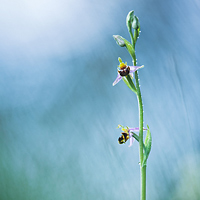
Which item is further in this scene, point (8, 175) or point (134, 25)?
point (8, 175)

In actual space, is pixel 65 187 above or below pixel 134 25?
below

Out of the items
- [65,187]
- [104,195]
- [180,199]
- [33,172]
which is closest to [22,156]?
[33,172]

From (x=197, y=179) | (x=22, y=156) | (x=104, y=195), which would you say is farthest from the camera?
(x=22, y=156)

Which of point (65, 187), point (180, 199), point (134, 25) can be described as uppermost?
point (134, 25)

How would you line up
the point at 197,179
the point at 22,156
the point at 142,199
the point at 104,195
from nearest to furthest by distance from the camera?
the point at 142,199, the point at 197,179, the point at 104,195, the point at 22,156

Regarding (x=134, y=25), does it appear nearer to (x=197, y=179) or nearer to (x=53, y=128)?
(x=197, y=179)

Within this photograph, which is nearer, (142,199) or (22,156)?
(142,199)

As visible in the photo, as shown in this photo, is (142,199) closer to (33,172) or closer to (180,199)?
(180,199)

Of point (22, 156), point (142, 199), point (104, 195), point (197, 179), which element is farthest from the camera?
point (22, 156)

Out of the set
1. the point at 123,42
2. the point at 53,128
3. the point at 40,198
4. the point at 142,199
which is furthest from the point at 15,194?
the point at 123,42
